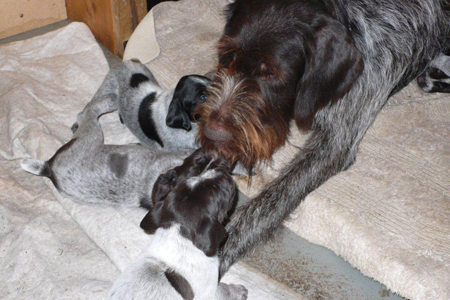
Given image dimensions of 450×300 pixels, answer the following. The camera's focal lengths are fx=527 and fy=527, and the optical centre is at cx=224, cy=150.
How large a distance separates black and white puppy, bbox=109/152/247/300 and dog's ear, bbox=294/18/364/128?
68 cm

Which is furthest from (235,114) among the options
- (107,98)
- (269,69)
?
(107,98)

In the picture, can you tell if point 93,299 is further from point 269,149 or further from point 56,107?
point 56,107

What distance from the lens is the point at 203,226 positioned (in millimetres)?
2240

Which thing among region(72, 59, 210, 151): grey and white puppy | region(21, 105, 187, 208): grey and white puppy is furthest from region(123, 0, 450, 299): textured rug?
region(21, 105, 187, 208): grey and white puppy

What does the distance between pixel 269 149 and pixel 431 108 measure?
1.32m

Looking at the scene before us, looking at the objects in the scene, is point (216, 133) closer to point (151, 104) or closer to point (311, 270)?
point (151, 104)

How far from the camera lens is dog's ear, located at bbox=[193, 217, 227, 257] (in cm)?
223

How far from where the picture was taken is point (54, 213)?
10.4 feet

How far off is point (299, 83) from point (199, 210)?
90 centimetres

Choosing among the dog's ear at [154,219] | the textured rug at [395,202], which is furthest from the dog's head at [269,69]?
the textured rug at [395,202]

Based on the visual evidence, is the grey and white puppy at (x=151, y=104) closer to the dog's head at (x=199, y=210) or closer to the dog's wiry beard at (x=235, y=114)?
the dog's wiry beard at (x=235, y=114)

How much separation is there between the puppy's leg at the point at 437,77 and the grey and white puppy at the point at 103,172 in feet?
6.14

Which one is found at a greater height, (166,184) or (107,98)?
(166,184)

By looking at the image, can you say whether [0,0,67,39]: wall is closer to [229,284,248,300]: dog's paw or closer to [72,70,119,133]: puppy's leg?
[72,70,119,133]: puppy's leg
